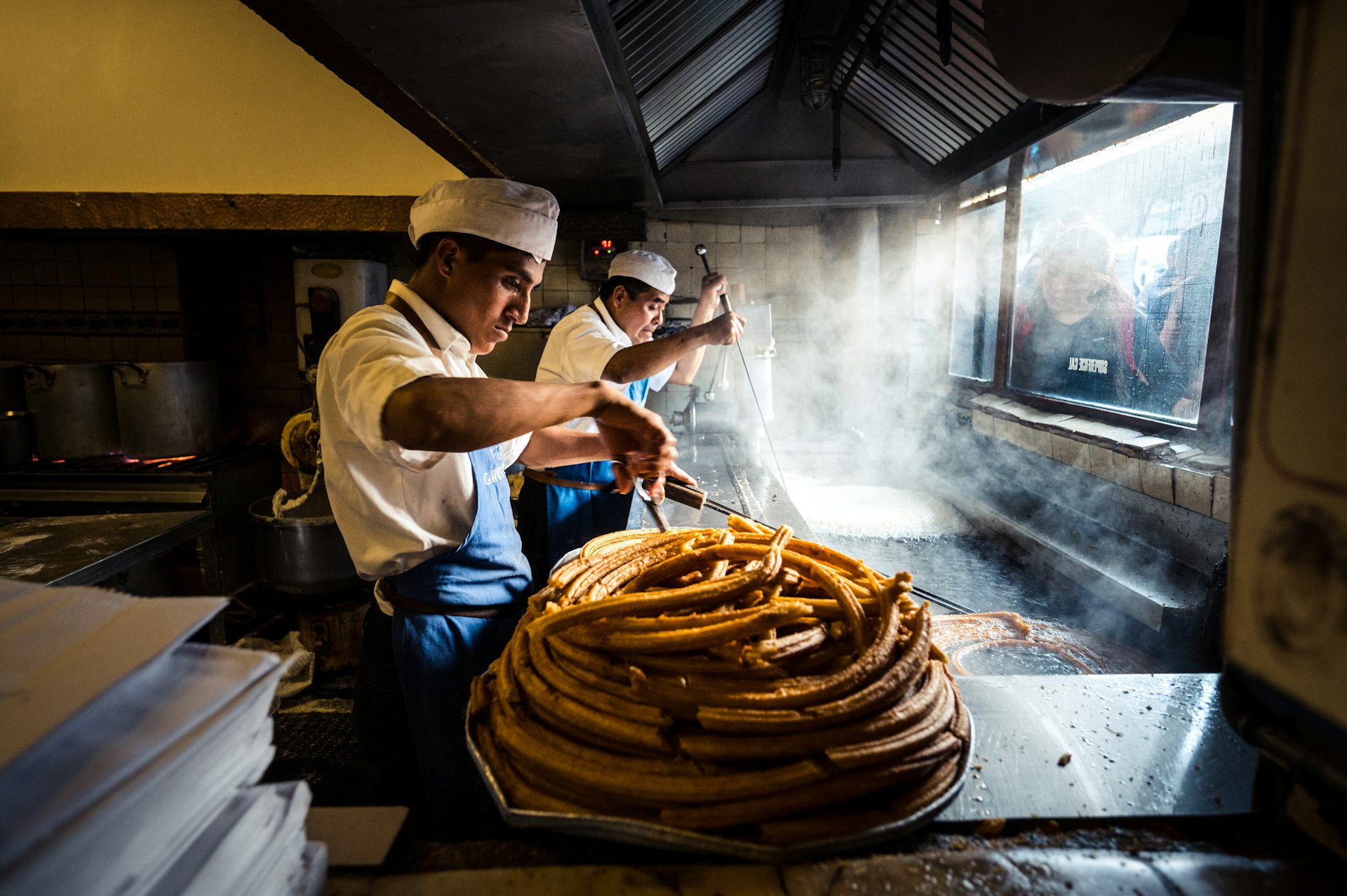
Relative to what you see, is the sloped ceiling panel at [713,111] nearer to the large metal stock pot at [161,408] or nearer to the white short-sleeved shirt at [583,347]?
the white short-sleeved shirt at [583,347]

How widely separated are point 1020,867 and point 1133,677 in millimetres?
775

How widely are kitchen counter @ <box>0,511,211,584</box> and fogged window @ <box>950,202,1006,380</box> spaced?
18.2 feet

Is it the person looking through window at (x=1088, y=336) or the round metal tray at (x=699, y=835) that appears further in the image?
the person looking through window at (x=1088, y=336)

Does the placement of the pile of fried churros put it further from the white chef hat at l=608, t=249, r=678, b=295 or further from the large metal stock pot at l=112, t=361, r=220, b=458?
the large metal stock pot at l=112, t=361, r=220, b=458

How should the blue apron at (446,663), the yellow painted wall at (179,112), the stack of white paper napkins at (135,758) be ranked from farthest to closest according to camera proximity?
the yellow painted wall at (179,112), the blue apron at (446,663), the stack of white paper napkins at (135,758)

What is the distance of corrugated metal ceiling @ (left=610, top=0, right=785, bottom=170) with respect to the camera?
277 centimetres

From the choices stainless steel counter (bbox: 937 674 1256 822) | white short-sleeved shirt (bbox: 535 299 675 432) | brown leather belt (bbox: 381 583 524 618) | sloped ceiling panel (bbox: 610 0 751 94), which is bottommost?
stainless steel counter (bbox: 937 674 1256 822)

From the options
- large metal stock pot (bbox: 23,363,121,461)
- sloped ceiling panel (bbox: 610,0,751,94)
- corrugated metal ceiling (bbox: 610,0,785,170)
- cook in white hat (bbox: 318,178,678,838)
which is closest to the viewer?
cook in white hat (bbox: 318,178,678,838)

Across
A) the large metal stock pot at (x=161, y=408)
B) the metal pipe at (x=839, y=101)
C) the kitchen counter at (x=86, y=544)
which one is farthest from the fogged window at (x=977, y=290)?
the large metal stock pot at (x=161, y=408)

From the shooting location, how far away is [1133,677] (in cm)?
144

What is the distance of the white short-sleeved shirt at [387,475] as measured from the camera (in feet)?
4.90

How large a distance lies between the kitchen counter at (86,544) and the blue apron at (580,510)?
189cm

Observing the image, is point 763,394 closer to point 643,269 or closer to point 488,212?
point 643,269

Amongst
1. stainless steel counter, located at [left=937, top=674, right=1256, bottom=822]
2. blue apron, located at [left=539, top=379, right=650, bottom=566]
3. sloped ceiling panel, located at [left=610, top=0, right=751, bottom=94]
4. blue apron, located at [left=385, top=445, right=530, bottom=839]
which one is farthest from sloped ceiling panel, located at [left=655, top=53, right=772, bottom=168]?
stainless steel counter, located at [left=937, top=674, right=1256, bottom=822]
